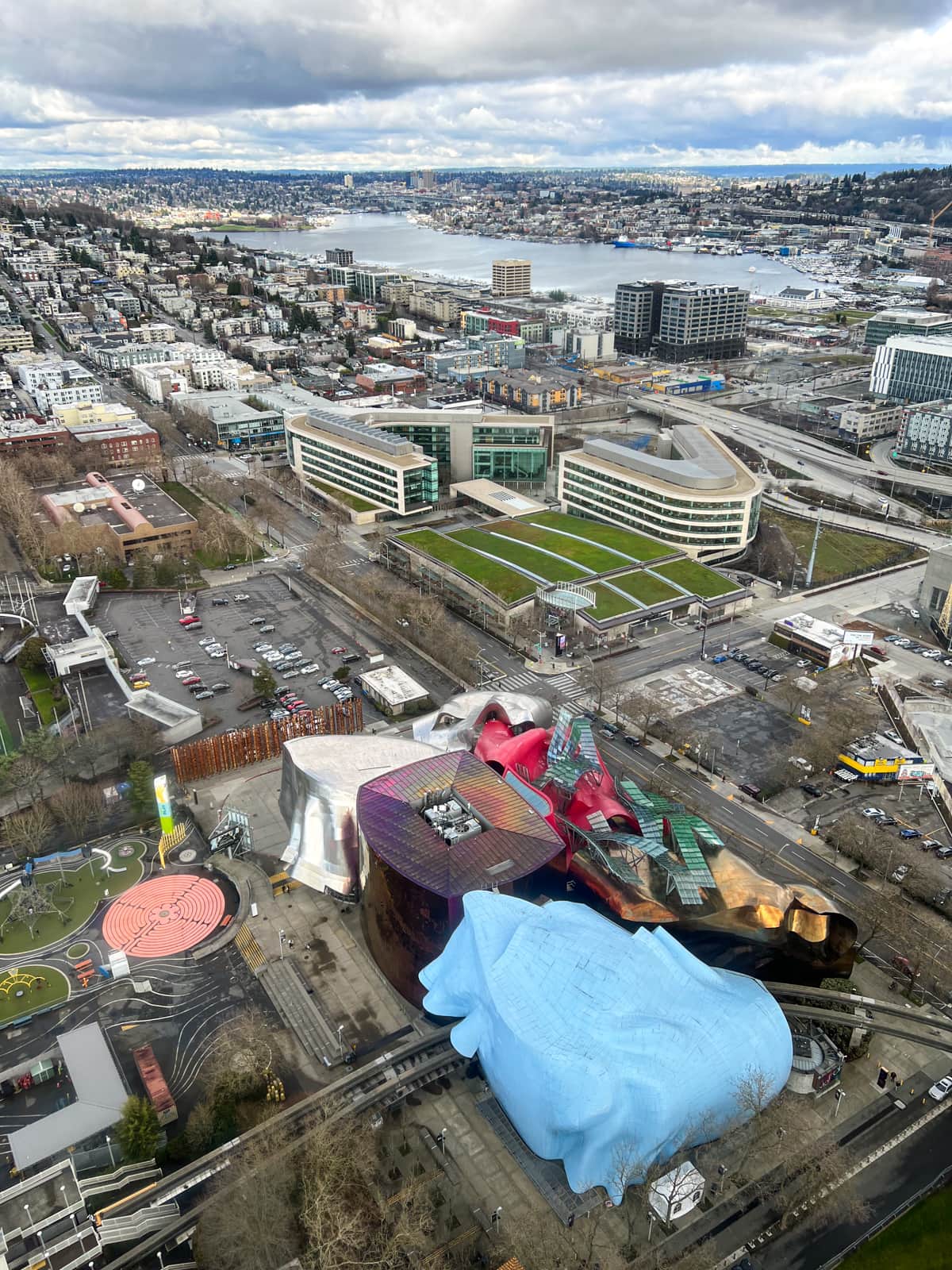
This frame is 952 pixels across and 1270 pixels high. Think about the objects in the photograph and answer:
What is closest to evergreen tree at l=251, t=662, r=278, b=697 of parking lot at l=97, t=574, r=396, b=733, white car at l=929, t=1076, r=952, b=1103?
parking lot at l=97, t=574, r=396, b=733

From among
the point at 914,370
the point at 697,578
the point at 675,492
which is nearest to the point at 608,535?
the point at 675,492

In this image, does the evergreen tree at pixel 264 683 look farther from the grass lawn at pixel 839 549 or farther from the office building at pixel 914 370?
the office building at pixel 914 370

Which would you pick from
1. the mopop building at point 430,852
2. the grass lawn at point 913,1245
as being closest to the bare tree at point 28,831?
the mopop building at point 430,852

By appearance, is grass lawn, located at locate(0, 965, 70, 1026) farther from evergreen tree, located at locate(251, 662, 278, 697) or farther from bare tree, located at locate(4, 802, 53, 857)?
evergreen tree, located at locate(251, 662, 278, 697)

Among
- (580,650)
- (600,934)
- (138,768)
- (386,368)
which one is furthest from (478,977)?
(386,368)

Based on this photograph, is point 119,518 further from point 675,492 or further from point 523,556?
point 675,492

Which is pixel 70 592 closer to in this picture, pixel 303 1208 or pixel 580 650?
pixel 580 650

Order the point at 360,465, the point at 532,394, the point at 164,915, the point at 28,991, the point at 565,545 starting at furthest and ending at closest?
the point at 532,394 → the point at 360,465 → the point at 565,545 → the point at 164,915 → the point at 28,991
